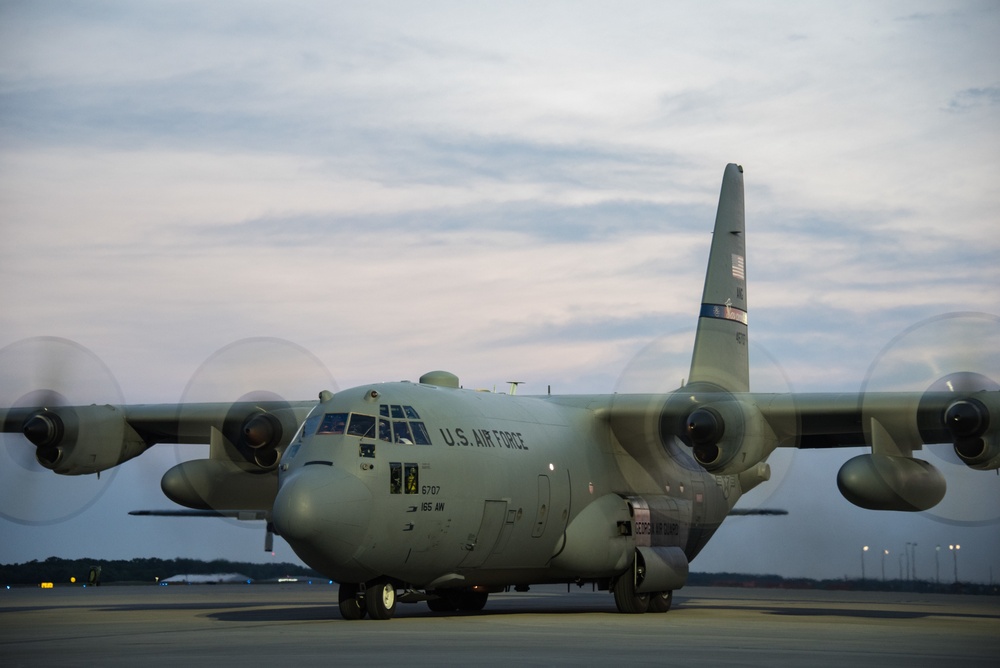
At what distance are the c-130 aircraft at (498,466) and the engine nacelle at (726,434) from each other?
0.03 m

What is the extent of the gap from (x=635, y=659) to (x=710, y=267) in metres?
18.0

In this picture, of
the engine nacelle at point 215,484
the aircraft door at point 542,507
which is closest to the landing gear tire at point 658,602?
the aircraft door at point 542,507

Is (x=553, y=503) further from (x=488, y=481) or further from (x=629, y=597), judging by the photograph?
(x=629, y=597)

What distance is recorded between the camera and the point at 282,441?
23094 millimetres

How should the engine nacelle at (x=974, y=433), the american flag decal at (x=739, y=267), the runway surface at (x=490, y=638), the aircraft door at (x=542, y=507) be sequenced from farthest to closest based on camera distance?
the american flag decal at (x=739, y=267), the aircraft door at (x=542, y=507), the engine nacelle at (x=974, y=433), the runway surface at (x=490, y=638)

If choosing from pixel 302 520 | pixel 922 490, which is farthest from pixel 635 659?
pixel 922 490

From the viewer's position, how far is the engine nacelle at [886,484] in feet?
66.8

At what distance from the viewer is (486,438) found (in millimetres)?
20484

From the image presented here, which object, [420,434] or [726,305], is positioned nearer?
[420,434]

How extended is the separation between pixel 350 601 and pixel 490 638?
14.1ft

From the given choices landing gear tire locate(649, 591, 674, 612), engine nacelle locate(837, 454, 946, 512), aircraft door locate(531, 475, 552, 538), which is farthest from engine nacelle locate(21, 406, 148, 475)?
engine nacelle locate(837, 454, 946, 512)

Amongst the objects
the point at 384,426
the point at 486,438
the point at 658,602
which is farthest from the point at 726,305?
the point at 384,426

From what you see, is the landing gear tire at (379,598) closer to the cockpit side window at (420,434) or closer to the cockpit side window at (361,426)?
the cockpit side window at (420,434)

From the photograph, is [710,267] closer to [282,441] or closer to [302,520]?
[282,441]
